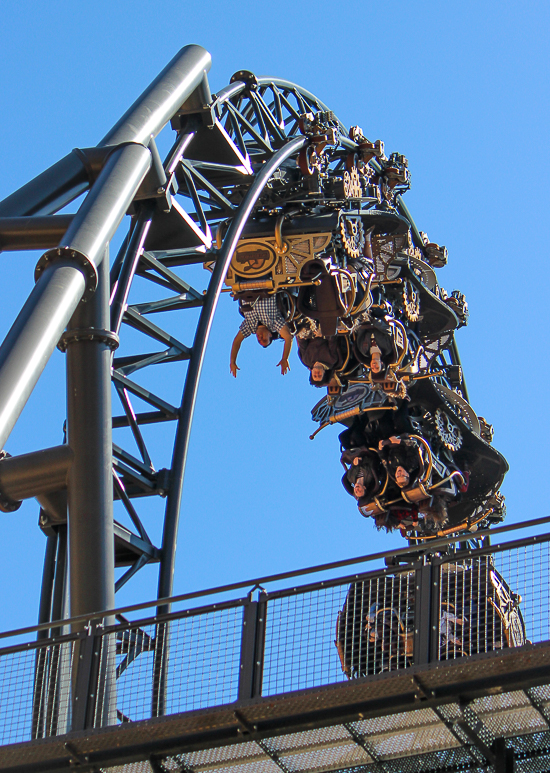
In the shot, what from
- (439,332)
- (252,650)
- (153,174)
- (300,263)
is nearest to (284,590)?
(252,650)

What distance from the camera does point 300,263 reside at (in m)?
19.6

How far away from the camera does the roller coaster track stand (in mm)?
9992

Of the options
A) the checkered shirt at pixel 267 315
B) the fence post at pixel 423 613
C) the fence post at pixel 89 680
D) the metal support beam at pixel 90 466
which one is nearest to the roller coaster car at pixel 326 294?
the checkered shirt at pixel 267 315

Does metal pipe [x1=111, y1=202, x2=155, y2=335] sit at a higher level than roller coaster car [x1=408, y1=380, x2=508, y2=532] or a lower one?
lower

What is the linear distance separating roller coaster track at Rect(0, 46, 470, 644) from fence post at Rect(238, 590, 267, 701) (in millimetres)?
1321

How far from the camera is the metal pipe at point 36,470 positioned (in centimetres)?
1112

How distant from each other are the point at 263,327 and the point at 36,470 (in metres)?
10.0

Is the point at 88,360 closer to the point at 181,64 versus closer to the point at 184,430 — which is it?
the point at 184,430

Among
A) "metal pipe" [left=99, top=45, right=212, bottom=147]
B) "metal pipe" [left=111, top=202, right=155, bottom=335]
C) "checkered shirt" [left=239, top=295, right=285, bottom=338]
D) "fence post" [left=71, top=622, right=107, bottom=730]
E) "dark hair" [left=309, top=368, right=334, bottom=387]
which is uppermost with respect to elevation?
"dark hair" [left=309, top=368, right=334, bottom=387]

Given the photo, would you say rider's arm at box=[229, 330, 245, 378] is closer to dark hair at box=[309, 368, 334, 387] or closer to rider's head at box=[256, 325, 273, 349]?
rider's head at box=[256, 325, 273, 349]

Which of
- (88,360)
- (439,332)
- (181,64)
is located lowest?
(88,360)

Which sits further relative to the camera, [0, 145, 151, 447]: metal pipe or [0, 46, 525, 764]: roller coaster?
[0, 46, 525, 764]: roller coaster

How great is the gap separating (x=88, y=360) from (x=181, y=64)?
4582 millimetres

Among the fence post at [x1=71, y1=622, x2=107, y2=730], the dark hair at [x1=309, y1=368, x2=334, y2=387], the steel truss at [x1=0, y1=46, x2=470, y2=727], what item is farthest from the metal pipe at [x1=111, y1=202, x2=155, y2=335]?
the dark hair at [x1=309, y1=368, x2=334, y2=387]
